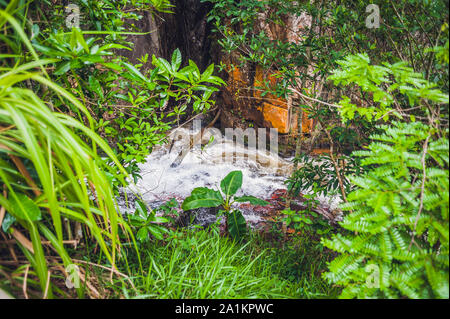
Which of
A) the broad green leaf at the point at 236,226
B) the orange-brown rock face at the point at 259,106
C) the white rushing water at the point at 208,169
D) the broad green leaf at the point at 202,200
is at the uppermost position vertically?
the orange-brown rock face at the point at 259,106

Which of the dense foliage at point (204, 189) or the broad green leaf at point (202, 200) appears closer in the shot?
the dense foliage at point (204, 189)

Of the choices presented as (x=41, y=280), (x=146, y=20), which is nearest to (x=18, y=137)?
(x=41, y=280)

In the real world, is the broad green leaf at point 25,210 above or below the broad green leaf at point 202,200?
above

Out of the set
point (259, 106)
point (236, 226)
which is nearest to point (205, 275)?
point (236, 226)

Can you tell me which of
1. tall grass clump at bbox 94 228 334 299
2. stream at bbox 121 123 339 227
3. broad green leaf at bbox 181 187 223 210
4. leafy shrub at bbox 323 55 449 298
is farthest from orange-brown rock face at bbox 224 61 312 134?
leafy shrub at bbox 323 55 449 298

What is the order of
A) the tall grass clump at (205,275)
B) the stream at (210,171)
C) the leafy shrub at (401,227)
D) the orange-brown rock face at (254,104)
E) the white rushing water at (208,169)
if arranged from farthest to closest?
the orange-brown rock face at (254,104) → the white rushing water at (208,169) → the stream at (210,171) → the tall grass clump at (205,275) → the leafy shrub at (401,227)

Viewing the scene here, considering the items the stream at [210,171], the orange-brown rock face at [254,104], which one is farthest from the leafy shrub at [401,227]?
the orange-brown rock face at [254,104]

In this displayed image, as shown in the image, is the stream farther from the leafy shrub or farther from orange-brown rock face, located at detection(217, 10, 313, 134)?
the leafy shrub

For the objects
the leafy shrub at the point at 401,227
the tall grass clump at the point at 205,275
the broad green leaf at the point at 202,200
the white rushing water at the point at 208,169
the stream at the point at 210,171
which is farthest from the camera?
the white rushing water at the point at 208,169

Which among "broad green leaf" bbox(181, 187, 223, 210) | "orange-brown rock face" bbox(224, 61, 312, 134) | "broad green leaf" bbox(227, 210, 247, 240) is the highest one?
"orange-brown rock face" bbox(224, 61, 312, 134)

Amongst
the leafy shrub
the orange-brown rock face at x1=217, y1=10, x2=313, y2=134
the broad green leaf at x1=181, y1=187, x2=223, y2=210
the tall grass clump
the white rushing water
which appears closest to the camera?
the leafy shrub

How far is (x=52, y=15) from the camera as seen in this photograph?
147 centimetres

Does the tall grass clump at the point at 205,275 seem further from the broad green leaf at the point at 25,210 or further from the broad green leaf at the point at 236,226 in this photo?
the broad green leaf at the point at 25,210
